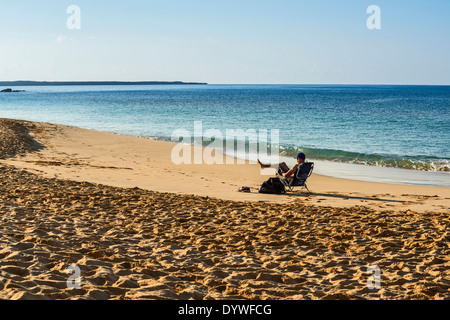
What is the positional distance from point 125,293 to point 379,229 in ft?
14.4

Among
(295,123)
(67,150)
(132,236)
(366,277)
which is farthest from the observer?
(295,123)

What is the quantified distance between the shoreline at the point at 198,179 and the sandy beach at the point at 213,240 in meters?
0.09

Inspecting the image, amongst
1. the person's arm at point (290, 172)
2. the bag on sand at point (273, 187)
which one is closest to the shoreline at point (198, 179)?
the bag on sand at point (273, 187)

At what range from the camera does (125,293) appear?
15.5 feet

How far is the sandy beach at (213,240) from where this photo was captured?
16.4 ft

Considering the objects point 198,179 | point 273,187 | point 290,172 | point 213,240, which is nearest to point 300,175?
point 290,172

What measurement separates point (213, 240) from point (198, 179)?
23.2 ft

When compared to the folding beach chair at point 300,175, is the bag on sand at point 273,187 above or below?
below

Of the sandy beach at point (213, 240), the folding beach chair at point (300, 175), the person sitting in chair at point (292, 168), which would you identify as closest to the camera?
the sandy beach at point (213, 240)

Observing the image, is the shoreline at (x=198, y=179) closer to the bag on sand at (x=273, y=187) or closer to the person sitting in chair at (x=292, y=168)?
the bag on sand at (x=273, y=187)

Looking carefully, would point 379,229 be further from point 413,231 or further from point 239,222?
point 239,222

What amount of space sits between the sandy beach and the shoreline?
0.09 m

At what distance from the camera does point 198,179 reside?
13.8 metres
